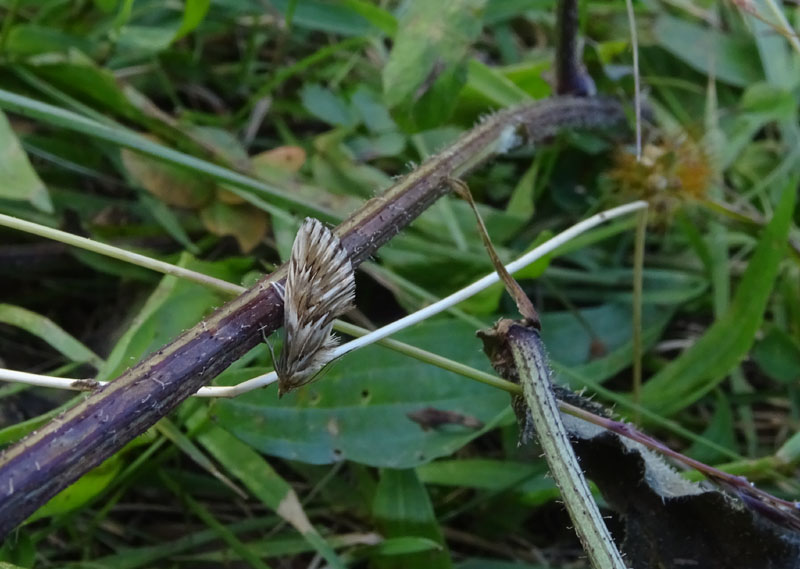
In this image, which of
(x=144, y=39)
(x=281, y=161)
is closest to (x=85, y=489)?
(x=281, y=161)

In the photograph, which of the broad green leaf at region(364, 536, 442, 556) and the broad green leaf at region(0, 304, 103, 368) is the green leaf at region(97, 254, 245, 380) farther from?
the broad green leaf at region(364, 536, 442, 556)

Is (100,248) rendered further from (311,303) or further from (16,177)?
(16,177)

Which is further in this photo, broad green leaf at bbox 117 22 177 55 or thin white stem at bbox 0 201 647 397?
broad green leaf at bbox 117 22 177 55

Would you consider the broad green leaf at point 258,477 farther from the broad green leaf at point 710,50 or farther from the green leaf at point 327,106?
the broad green leaf at point 710,50

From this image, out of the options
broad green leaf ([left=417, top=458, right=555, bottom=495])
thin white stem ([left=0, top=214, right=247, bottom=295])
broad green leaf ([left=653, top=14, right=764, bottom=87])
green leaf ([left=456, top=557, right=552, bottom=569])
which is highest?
broad green leaf ([left=653, top=14, right=764, bottom=87])

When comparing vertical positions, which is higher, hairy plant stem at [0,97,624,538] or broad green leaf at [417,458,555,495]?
hairy plant stem at [0,97,624,538]

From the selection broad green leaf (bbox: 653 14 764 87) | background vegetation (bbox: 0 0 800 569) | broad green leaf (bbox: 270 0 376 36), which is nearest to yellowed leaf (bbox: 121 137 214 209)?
background vegetation (bbox: 0 0 800 569)

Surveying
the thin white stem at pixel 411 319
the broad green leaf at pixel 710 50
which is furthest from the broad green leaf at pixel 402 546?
the broad green leaf at pixel 710 50
